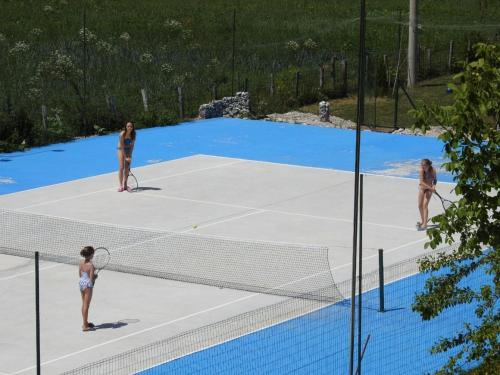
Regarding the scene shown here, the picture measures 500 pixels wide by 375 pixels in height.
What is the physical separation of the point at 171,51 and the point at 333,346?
123 feet

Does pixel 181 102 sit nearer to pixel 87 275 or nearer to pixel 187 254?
pixel 187 254

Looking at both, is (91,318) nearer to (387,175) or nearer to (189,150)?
(387,175)

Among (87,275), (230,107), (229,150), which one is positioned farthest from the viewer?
(230,107)

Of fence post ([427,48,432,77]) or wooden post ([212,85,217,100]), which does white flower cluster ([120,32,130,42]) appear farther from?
wooden post ([212,85,217,100])

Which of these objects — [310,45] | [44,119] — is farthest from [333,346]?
[310,45]

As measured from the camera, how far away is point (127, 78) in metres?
46.4

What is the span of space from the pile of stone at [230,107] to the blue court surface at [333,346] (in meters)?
21.5

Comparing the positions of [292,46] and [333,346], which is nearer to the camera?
[333,346]

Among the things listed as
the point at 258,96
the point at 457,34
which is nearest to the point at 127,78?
the point at 258,96

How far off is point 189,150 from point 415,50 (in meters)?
15.0

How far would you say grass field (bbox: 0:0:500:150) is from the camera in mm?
39500

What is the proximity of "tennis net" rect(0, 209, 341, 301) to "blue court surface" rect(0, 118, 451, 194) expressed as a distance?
5264 millimetres

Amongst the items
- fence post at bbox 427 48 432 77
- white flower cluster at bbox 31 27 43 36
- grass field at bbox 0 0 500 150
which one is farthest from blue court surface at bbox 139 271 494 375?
white flower cluster at bbox 31 27 43 36

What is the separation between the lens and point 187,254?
2309 cm
